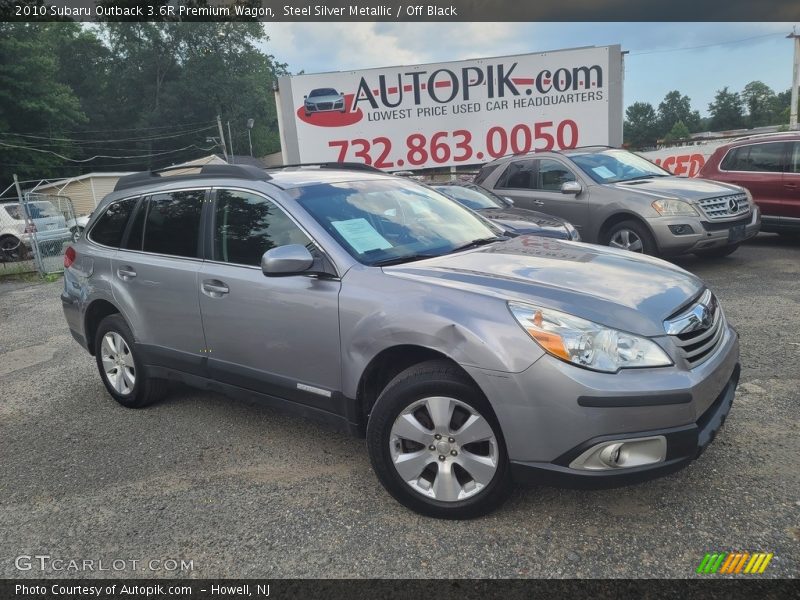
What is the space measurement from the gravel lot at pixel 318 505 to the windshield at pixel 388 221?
1.23m

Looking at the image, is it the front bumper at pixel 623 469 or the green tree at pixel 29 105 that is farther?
the green tree at pixel 29 105

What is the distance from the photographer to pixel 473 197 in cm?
861

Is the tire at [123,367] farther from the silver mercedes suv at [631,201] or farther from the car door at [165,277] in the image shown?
the silver mercedes suv at [631,201]

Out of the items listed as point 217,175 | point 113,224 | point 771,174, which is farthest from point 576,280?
point 771,174

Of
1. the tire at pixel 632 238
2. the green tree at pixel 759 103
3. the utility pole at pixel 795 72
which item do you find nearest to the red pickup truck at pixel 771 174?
the tire at pixel 632 238

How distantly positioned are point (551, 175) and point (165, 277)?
642 cm

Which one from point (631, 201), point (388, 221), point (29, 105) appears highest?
point (29, 105)

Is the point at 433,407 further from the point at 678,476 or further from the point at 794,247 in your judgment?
the point at 794,247

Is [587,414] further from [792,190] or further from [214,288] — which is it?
[792,190]

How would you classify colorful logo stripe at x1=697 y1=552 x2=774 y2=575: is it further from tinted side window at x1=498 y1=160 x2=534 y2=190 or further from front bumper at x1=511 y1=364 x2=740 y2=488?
tinted side window at x1=498 y1=160 x2=534 y2=190

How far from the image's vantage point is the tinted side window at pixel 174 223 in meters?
3.99

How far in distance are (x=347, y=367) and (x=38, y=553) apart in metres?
1.67

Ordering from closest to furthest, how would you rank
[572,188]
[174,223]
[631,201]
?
[174,223] < [631,201] < [572,188]

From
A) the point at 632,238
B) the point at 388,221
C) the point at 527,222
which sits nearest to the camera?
the point at 388,221
